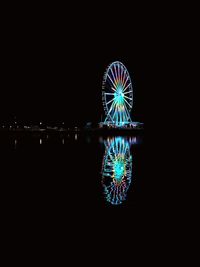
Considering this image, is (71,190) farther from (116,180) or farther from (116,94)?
(116,94)

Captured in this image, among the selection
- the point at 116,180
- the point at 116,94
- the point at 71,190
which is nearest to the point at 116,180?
the point at 116,180

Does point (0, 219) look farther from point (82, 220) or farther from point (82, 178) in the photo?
point (82, 178)

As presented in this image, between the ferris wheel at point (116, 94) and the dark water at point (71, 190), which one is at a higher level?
the ferris wheel at point (116, 94)

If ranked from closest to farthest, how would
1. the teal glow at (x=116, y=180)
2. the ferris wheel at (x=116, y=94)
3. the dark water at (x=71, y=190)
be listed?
1. the dark water at (x=71, y=190)
2. the teal glow at (x=116, y=180)
3. the ferris wheel at (x=116, y=94)

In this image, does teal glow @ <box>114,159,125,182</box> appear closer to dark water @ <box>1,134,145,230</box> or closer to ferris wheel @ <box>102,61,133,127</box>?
dark water @ <box>1,134,145,230</box>

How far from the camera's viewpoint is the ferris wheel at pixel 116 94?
42344 millimetres

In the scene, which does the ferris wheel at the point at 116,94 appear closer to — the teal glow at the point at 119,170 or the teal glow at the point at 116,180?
the teal glow at the point at 119,170

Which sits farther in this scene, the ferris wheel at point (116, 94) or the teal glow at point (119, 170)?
the ferris wheel at point (116, 94)

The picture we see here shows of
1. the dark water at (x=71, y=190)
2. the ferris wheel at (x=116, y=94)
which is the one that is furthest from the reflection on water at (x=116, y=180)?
the ferris wheel at (x=116, y=94)

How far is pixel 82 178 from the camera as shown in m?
9.01

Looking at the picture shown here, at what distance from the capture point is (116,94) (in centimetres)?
4400

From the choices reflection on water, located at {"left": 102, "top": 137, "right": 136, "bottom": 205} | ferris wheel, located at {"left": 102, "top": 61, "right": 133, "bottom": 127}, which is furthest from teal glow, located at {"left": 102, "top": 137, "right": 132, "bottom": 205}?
ferris wheel, located at {"left": 102, "top": 61, "right": 133, "bottom": 127}

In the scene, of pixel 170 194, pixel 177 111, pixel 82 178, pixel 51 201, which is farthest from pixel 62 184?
pixel 177 111

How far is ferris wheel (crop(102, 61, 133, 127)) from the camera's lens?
139ft
